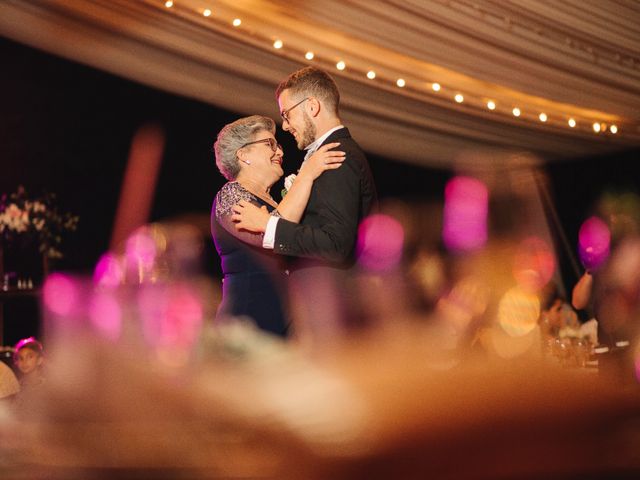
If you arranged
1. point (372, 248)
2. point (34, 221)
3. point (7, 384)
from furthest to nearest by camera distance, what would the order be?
point (34, 221) < point (7, 384) < point (372, 248)

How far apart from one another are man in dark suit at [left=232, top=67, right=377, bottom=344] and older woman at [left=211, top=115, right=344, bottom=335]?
39mm

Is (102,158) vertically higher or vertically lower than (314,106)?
higher

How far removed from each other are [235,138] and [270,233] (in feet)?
1.39

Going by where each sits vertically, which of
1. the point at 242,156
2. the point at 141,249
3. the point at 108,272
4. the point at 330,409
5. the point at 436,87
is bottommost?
the point at 330,409

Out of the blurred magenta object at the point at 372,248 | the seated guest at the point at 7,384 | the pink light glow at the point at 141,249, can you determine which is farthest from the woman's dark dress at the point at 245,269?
the pink light glow at the point at 141,249

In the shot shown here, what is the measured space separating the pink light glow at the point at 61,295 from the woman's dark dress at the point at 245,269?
367 cm

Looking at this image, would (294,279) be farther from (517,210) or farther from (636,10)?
(517,210)

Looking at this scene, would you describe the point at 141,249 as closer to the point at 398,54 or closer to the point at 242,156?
the point at 398,54

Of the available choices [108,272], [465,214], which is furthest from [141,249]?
[465,214]

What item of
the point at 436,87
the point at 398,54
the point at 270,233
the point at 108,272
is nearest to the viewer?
the point at 270,233

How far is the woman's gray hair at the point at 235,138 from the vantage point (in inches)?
76.4

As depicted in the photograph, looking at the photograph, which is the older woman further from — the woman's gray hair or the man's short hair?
the man's short hair

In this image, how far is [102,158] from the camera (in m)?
5.46

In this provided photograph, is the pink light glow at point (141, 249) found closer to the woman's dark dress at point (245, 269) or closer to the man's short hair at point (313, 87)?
the woman's dark dress at point (245, 269)
